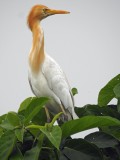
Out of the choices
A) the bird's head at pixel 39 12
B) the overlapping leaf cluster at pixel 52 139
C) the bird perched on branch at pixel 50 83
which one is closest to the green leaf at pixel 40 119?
the overlapping leaf cluster at pixel 52 139

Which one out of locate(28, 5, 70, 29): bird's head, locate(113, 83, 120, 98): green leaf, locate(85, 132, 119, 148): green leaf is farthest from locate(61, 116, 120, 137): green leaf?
locate(28, 5, 70, 29): bird's head

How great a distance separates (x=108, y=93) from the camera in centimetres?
167

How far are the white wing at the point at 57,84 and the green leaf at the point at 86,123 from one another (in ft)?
3.40

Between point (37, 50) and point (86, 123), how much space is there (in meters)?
1.26

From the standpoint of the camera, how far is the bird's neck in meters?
2.42

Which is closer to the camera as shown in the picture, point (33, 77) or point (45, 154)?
point (45, 154)

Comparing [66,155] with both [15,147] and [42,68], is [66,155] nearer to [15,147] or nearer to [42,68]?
[15,147]

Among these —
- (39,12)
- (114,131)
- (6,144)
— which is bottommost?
(114,131)

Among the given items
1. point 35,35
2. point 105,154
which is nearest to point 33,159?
point 105,154

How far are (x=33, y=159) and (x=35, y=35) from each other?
1.45 meters

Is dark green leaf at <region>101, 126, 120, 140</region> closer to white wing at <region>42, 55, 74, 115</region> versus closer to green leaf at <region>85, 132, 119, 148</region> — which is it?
green leaf at <region>85, 132, 119, 148</region>

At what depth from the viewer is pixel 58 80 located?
243 centimetres

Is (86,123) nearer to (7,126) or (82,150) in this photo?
(82,150)

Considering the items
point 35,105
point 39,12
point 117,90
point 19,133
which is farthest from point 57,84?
point 19,133
